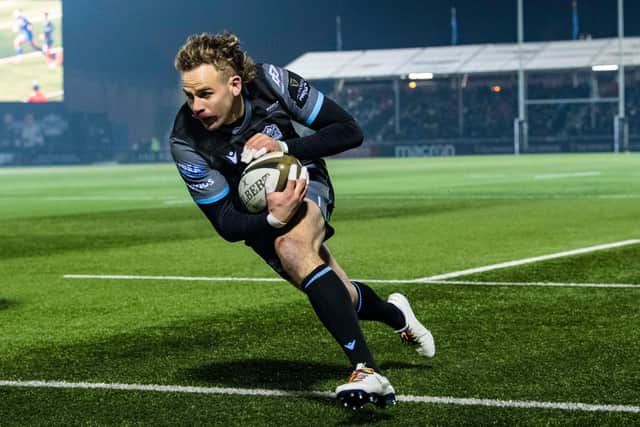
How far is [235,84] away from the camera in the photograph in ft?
17.4

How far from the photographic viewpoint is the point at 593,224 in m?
14.3

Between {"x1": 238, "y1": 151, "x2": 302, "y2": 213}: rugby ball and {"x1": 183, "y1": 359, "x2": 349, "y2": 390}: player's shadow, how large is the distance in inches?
29.3

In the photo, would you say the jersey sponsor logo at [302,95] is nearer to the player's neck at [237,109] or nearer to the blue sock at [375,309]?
the player's neck at [237,109]

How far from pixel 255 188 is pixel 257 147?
0.56ft

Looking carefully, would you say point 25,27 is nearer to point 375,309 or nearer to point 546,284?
point 546,284

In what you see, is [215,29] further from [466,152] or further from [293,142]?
[293,142]

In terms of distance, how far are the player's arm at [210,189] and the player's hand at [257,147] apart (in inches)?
8.8

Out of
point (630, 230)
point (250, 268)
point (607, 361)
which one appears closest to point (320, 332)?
point (607, 361)

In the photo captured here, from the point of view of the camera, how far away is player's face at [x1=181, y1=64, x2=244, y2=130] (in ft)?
17.1

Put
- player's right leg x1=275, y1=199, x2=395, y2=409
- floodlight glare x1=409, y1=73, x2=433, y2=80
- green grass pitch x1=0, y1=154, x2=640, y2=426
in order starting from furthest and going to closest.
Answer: floodlight glare x1=409, y1=73, x2=433, y2=80 → green grass pitch x1=0, y1=154, x2=640, y2=426 → player's right leg x1=275, y1=199, x2=395, y2=409

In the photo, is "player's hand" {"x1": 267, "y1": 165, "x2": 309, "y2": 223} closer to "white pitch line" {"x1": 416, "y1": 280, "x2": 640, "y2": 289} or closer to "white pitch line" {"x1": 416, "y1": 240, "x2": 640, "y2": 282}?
"white pitch line" {"x1": 416, "y1": 280, "x2": 640, "y2": 289}

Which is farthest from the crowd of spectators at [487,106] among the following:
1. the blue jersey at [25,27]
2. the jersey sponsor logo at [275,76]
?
the jersey sponsor logo at [275,76]

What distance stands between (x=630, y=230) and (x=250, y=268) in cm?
479

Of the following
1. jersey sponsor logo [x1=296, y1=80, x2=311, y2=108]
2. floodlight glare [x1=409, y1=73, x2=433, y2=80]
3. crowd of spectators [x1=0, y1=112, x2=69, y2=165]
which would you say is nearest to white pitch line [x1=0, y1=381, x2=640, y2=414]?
jersey sponsor logo [x1=296, y1=80, x2=311, y2=108]
